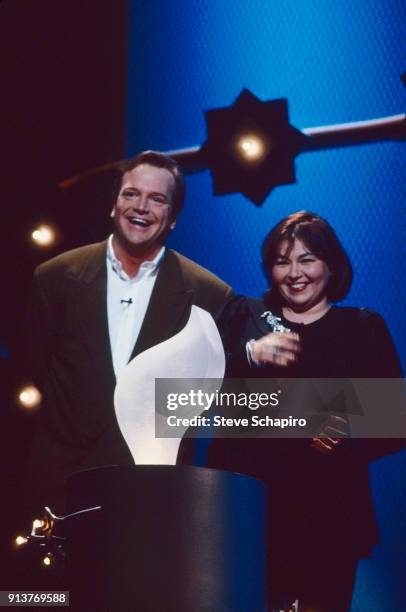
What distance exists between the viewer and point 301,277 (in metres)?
1.96

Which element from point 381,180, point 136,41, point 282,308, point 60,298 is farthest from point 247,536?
point 136,41

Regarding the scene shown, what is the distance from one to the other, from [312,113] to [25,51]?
89 centimetres

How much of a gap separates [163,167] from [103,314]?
462 mm

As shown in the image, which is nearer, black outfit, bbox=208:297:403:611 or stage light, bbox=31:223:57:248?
black outfit, bbox=208:297:403:611

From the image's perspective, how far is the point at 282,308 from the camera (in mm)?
1961

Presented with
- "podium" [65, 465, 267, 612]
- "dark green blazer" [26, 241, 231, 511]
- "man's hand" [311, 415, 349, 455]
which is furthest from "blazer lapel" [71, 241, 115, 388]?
"podium" [65, 465, 267, 612]

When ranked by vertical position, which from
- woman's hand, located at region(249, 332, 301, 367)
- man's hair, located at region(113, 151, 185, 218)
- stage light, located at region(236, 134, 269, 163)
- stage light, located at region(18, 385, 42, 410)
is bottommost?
stage light, located at region(18, 385, 42, 410)

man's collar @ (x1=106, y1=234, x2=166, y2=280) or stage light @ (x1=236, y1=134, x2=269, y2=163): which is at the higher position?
stage light @ (x1=236, y1=134, x2=269, y2=163)

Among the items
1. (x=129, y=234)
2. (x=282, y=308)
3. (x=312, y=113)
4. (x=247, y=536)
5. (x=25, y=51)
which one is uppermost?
(x=25, y=51)

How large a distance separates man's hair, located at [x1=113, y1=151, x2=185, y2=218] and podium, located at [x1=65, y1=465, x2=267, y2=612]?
114 cm

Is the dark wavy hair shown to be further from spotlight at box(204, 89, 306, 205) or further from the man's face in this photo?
the man's face

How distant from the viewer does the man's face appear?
2117mm

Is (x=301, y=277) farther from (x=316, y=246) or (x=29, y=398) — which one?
(x=29, y=398)

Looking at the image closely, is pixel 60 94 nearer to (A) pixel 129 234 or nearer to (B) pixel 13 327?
(A) pixel 129 234
